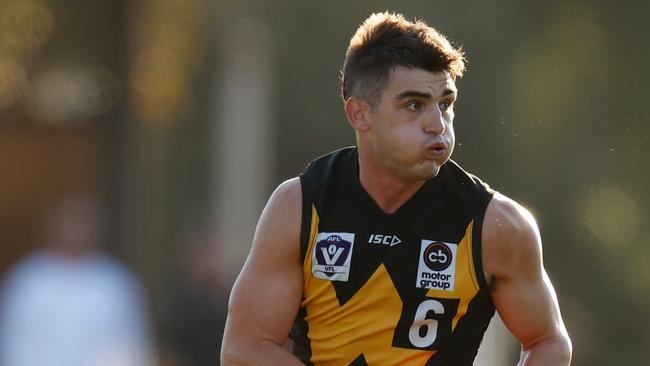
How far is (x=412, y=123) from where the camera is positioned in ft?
19.5

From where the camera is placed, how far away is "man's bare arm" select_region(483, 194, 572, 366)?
599 cm

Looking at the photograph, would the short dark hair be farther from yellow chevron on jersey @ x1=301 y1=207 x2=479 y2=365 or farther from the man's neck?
yellow chevron on jersey @ x1=301 y1=207 x2=479 y2=365

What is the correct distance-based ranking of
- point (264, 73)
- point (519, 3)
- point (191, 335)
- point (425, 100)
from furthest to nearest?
point (264, 73)
point (519, 3)
point (191, 335)
point (425, 100)

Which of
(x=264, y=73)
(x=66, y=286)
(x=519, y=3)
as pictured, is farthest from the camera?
(x=264, y=73)

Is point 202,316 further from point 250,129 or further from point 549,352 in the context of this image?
point 549,352

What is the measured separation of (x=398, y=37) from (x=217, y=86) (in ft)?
40.1

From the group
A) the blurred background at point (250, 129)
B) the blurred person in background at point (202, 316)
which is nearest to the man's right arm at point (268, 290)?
the blurred background at point (250, 129)

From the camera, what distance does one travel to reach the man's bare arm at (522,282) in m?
5.99

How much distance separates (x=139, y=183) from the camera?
19188 millimetres

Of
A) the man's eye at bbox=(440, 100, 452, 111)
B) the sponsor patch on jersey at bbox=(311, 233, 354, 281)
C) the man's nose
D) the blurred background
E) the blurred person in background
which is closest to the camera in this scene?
the man's nose

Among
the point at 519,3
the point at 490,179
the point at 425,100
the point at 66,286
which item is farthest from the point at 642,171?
the point at 425,100

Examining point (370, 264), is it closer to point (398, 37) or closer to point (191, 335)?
point (398, 37)

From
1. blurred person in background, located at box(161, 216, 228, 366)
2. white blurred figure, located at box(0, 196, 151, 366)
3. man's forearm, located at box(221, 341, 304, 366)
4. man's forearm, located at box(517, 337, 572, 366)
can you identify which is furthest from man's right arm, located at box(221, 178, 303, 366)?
blurred person in background, located at box(161, 216, 228, 366)

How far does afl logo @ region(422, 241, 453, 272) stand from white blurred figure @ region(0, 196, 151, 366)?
516 centimetres
